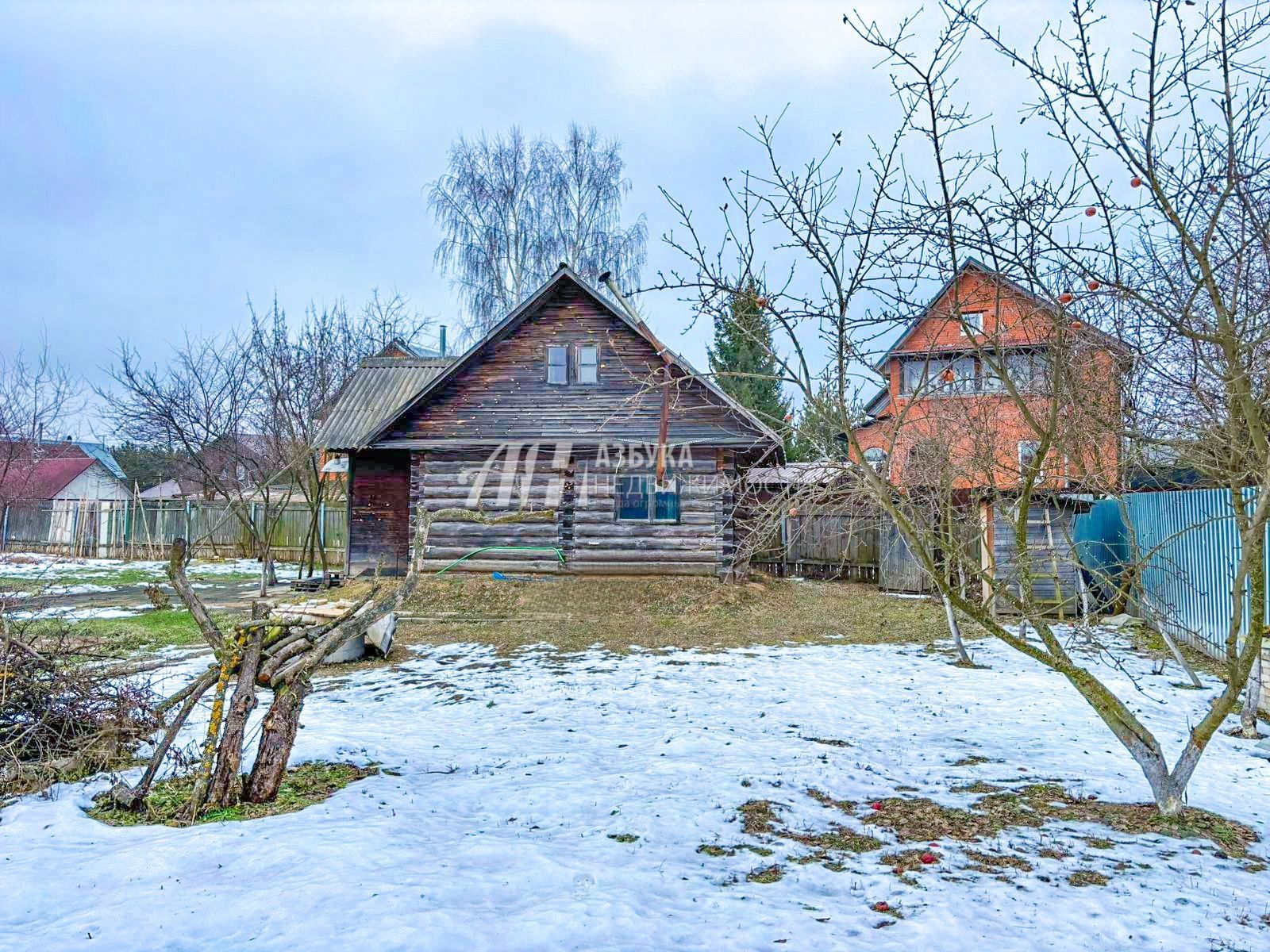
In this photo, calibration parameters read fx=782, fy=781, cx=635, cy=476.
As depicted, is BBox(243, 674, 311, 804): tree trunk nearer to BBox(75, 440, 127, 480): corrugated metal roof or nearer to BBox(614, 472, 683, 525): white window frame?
BBox(614, 472, 683, 525): white window frame

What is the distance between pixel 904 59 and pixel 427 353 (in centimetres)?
2848

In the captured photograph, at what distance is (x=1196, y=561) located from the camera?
9766 mm

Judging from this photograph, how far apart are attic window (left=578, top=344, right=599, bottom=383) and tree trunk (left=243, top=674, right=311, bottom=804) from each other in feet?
38.9

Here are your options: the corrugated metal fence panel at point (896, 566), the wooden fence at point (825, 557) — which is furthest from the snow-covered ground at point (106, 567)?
the corrugated metal fence panel at point (896, 566)

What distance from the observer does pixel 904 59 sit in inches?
154

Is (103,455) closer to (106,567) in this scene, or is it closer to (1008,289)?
(106,567)

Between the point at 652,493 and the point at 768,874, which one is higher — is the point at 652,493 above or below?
above

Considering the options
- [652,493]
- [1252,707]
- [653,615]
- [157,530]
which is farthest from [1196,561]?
[157,530]

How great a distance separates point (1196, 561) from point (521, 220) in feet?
69.3

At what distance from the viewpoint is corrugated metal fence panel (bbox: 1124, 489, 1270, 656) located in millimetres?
8773

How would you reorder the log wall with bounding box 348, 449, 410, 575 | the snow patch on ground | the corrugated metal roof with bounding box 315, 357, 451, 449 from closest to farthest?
1. the snow patch on ground
2. the corrugated metal roof with bounding box 315, 357, 451, 449
3. the log wall with bounding box 348, 449, 410, 575

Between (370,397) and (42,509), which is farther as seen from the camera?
(42,509)

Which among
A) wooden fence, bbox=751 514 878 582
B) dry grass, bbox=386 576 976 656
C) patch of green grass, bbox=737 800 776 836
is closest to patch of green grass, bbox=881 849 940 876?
patch of green grass, bbox=737 800 776 836

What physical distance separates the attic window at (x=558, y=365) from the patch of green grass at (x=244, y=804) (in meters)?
11.3
